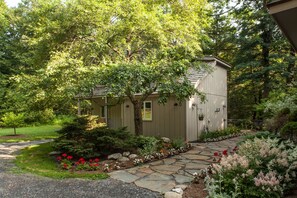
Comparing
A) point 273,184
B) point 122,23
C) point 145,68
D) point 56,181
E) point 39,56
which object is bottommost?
point 56,181

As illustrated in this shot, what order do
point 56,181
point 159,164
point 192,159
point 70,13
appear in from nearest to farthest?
point 56,181
point 159,164
point 192,159
point 70,13

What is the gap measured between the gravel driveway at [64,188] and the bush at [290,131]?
149 inches

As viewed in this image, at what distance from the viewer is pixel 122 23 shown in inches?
332

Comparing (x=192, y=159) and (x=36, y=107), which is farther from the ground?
(x=36, y=107)

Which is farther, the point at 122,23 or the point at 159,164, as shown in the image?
the point at 122,23

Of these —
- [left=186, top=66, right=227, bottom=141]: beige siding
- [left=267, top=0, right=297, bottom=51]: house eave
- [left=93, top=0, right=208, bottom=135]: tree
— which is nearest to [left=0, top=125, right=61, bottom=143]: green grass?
[left=93, top=0, right=208, bottom=135]: tree

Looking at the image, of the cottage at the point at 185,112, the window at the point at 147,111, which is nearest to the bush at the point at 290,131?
the cottage at the point at 185,112

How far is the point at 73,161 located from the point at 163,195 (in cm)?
373

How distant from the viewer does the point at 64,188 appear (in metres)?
5.00

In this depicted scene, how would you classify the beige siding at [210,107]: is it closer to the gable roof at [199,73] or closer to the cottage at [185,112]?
the cottage at [185,112]

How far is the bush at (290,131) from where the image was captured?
576 cm

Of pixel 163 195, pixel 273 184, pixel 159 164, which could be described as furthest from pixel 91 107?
pixel 273 184

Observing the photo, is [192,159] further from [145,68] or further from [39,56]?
[39,56]

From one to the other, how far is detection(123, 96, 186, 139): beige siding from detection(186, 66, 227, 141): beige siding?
0.34m
